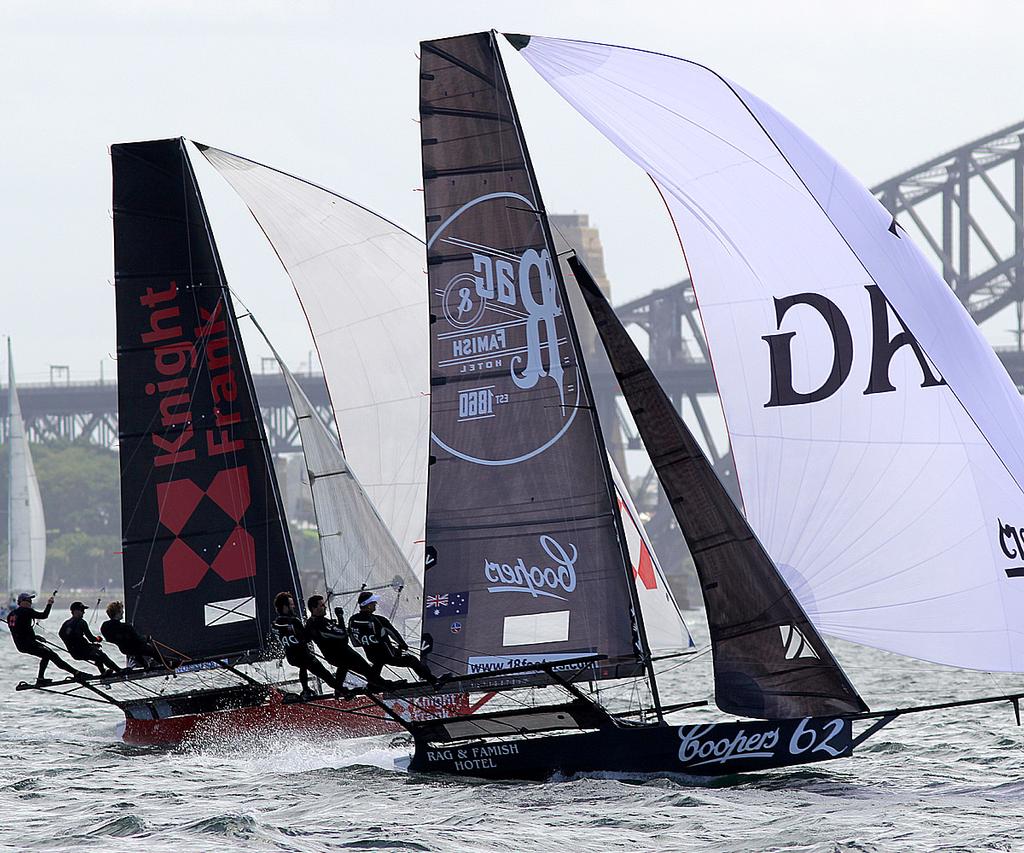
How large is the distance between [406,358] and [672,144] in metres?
5.76

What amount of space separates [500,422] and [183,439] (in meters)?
4.50

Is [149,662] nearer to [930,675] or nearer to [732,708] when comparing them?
[732,708]

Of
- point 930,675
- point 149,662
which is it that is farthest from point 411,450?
point 930,675

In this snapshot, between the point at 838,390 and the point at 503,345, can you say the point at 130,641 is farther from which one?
the point at 838,390

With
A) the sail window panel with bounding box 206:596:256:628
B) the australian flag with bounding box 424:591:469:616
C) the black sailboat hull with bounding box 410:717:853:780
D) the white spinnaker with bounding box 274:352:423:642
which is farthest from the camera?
the white spinnaker with bounding box 274:352:423:642

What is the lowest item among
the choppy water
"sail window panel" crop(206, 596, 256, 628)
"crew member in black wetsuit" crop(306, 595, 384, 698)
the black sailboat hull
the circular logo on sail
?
the choppy water

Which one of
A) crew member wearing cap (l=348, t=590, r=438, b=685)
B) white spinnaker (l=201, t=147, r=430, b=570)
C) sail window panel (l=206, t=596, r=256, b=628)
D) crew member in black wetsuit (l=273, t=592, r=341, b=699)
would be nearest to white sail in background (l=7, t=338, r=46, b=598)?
white spinnaker (l=201, t=147, r=430, b=570)

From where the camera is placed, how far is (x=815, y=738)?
9.88 meters

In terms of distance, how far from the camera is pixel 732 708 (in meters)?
10.1

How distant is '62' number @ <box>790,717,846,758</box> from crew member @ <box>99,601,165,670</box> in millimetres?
5444

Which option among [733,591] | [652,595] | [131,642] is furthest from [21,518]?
[733,591]

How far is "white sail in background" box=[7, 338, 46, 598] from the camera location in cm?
5131

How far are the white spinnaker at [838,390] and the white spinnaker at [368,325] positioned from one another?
5.22 metres

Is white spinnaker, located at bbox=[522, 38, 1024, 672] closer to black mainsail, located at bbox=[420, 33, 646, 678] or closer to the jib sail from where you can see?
black mainsail, located at bbox=[420, 33, 646, 678]
